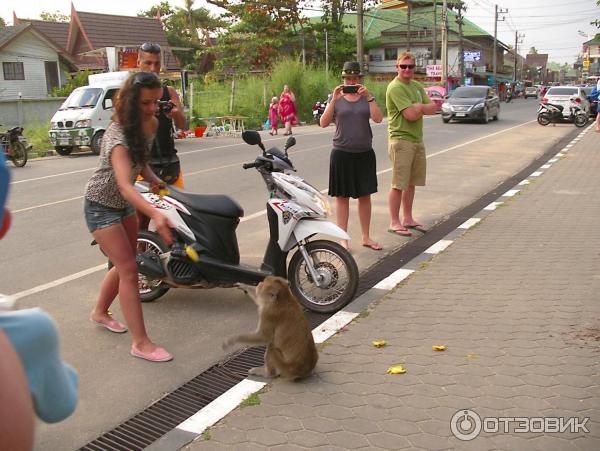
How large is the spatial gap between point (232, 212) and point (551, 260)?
10.9 feet

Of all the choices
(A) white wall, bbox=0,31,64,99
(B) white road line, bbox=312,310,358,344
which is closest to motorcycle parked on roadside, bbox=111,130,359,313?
(B) white road line, bbox=312,310,358,344

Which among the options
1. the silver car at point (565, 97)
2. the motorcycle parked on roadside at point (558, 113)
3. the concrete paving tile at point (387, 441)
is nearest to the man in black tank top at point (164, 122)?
the concrete paving tile at point (387, 441)

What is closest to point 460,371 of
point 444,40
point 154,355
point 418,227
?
point 154,355

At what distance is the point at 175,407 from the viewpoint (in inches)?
136

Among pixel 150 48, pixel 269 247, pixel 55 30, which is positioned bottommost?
pixel 269 247

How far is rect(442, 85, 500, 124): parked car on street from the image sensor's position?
26.2 meters

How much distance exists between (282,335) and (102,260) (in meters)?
3.38

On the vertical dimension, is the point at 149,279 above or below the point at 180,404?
above

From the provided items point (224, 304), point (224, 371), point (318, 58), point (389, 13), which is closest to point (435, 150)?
point (224, 304)

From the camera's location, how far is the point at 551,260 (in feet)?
20.0

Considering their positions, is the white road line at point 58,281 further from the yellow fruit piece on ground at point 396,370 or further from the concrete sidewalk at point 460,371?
the yellow fruit piece on ground at point 396,370

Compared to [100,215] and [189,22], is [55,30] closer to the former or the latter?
[189,22]

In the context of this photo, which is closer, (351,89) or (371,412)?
(371,412)

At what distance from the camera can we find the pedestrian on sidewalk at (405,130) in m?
6.56
